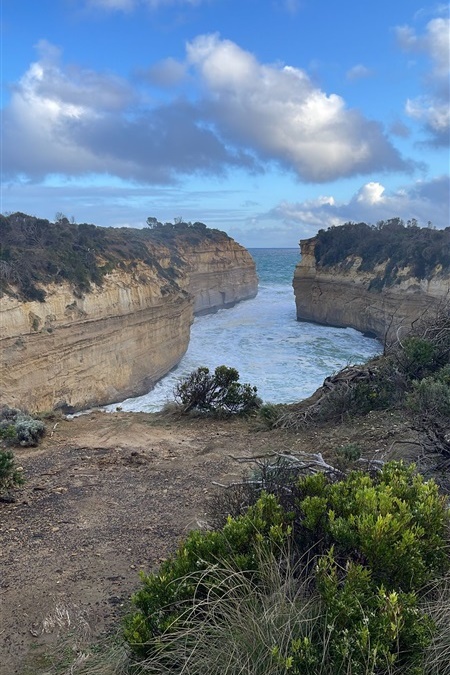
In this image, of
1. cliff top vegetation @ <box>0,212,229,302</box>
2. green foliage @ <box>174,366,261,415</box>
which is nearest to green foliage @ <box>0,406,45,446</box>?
green foliage @ <box>174,366,261,415</box>

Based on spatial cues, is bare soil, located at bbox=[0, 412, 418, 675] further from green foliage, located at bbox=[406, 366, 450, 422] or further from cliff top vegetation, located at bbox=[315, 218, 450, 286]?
cliff top vegetation, located at bbox=[315, 218, 450, 286]

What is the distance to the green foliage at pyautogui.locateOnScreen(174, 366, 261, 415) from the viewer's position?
37.1 ft

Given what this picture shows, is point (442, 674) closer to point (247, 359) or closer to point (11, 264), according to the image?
point (11, 264)

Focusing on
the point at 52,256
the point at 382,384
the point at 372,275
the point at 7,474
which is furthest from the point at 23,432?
the point at 372,275

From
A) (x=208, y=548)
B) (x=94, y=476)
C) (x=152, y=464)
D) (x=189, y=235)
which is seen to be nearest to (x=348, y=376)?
(x=152, y=464)

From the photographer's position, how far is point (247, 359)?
101 ft

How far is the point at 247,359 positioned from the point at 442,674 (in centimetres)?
2848

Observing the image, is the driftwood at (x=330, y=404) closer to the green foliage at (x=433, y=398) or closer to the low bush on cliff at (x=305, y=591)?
the green foliage at (x=433, y=398)

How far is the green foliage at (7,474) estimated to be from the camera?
20.4 feet

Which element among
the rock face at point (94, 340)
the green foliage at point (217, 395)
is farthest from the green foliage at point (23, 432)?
the rock face at point (94, 340)

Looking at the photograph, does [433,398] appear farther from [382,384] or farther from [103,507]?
[103,507]

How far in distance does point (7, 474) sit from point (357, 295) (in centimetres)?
3576

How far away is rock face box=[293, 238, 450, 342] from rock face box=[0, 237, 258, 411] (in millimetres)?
12755

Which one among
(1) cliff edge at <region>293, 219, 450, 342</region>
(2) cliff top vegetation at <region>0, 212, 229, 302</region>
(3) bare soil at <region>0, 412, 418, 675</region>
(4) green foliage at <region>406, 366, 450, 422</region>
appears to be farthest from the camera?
(1) cliff edge at <region>293, 219, 450, 342</region>
